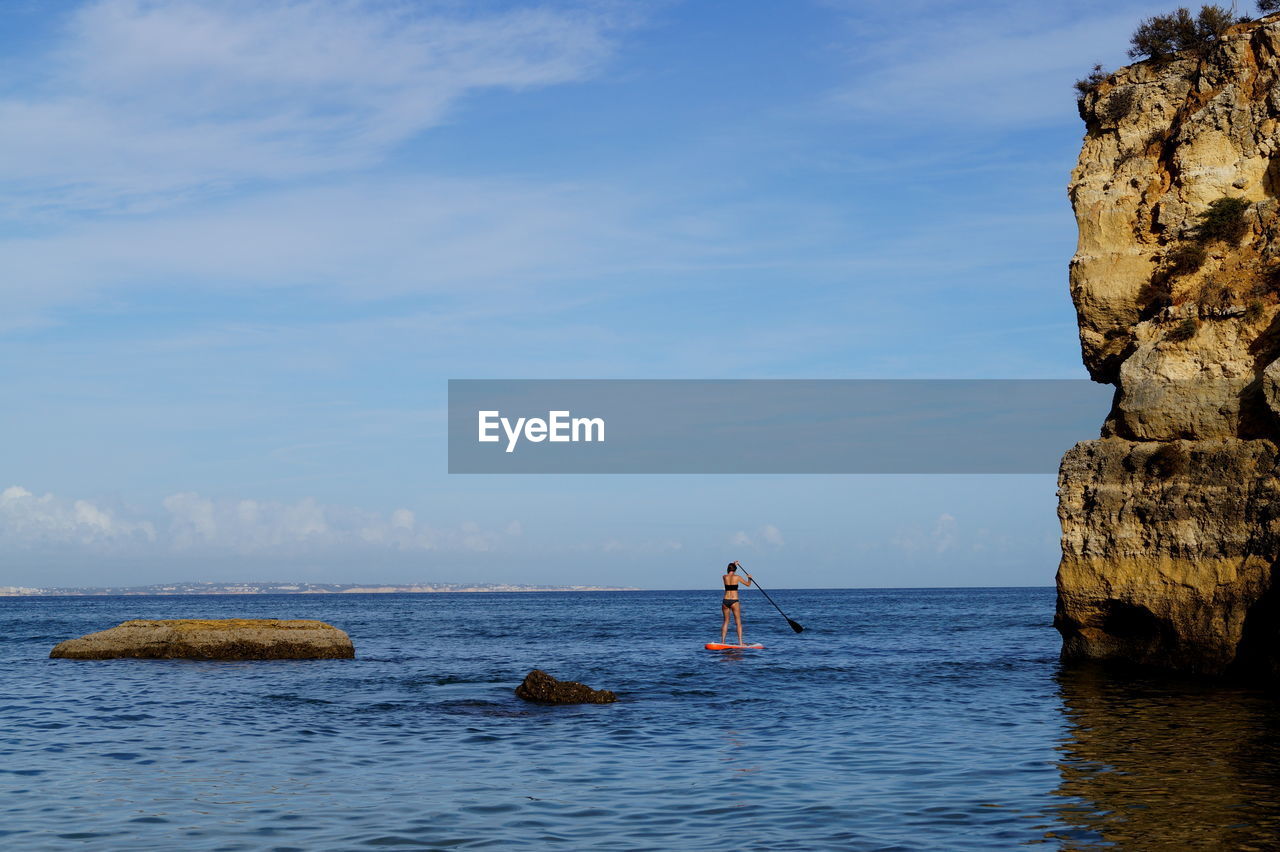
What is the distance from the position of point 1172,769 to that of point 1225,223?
57.3 ft

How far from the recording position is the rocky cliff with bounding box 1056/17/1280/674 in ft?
77.0

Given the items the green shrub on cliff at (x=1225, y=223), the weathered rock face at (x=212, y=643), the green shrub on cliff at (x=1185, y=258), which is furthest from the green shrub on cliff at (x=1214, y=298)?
the weathered rock face at (x=212, y=643)

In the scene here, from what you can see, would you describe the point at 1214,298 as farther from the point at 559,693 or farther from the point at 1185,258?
the point at 559,693

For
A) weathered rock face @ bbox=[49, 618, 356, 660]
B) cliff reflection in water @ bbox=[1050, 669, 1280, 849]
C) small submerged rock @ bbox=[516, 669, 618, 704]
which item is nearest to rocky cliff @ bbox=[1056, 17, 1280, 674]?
cliff reflection in water @ bbox=[1050, 669, 1280, 849]

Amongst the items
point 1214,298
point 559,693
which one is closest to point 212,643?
point 559,693

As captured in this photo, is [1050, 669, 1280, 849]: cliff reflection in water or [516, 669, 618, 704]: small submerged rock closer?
[1050, 669, 1280, 849]: cliff reflection in water

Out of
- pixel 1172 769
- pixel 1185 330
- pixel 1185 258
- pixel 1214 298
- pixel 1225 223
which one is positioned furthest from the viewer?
pixel 1185 258

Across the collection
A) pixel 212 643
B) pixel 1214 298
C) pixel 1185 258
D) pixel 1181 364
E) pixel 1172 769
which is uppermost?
pixel 1185 258

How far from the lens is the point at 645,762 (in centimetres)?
1572

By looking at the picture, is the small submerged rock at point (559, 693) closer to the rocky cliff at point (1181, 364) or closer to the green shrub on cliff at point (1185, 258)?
the rocky cliff at point (1181, 364)

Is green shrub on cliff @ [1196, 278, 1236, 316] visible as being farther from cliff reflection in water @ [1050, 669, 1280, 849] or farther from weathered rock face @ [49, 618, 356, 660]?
weathered rock face @ [49, 618, 356, 660]

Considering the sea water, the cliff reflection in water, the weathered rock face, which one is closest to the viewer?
the cliff reflection in water

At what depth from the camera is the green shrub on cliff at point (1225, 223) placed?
2705 centimetres

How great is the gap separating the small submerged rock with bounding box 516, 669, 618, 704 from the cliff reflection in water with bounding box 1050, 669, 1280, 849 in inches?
343
